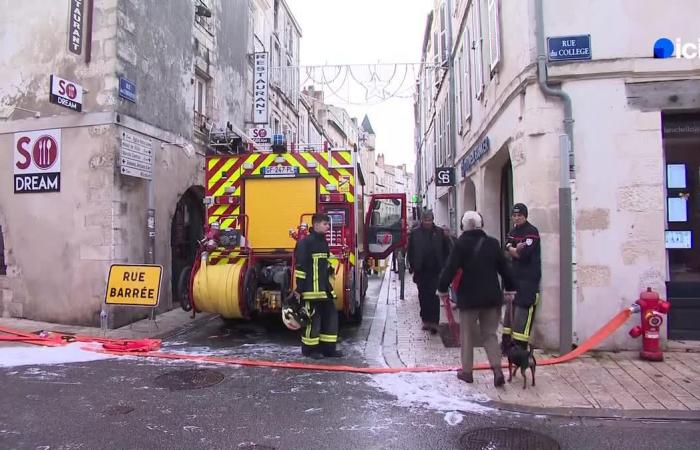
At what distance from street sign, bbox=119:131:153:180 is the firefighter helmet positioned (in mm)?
4291

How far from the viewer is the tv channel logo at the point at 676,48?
614cm

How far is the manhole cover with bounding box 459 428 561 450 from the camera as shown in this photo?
12.3ft

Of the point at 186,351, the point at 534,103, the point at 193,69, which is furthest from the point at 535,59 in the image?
the point at 193,69

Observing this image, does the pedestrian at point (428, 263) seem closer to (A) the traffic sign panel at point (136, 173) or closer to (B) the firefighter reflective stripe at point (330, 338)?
(B) the firefighter reflective stripe at point (330, 338)

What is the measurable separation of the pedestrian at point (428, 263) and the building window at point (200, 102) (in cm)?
644

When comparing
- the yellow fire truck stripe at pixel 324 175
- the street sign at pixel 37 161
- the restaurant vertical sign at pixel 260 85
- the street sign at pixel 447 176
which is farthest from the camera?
the restaurant vertical sign at pixel 260 85

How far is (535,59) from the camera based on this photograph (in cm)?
634

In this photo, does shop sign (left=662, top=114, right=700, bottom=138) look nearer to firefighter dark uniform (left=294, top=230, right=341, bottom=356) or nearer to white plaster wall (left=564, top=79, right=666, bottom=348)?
white plaster wall (left=564, top=79, right=666, bottom=348)

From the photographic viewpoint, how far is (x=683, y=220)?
648cm

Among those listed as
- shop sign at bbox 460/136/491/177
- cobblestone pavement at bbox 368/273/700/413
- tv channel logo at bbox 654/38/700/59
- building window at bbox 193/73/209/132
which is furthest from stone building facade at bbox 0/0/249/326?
tv channel logo at bbox 654/38/700/59

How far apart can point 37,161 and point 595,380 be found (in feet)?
29.5

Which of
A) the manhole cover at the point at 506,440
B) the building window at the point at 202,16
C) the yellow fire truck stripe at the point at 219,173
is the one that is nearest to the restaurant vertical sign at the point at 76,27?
the yellow fire truck stripe at the point at 219,173

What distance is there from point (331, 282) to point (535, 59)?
12.2 ft

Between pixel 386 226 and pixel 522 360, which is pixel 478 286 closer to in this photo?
pixel 522 360
